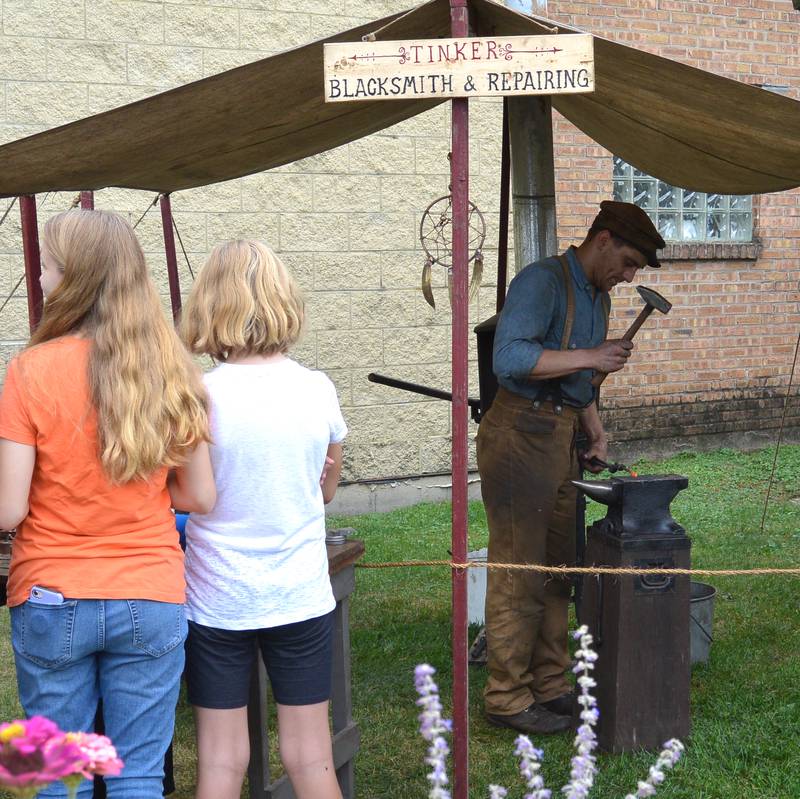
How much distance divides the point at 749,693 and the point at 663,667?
2.58 feet

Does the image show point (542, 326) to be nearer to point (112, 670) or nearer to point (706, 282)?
point (112, 670)

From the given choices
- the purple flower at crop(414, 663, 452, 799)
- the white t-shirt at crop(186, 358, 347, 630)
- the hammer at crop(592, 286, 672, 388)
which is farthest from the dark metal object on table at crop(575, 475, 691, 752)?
the purple flower at crop(414, 663, 452, 799)

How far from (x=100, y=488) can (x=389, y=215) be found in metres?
5.75

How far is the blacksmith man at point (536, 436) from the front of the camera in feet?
13.3

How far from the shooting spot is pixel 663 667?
3.84 meters

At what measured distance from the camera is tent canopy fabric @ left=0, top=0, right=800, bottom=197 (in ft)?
10.4

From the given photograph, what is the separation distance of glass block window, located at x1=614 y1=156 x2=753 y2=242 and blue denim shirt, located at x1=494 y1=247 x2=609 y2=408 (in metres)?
5.29

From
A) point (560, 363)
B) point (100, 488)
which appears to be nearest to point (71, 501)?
point (100, 488)

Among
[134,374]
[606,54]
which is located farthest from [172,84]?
[134,374]

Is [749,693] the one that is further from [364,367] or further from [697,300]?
[697,300]

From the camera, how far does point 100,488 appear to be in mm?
2326

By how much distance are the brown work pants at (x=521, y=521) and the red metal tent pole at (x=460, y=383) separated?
108cm

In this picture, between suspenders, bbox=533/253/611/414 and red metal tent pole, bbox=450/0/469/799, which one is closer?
red metal tent pole, bbox=450/0/469/799

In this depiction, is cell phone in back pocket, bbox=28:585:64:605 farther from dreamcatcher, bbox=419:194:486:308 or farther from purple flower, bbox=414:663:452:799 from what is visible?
dreamcatcher, bbox=419:194:486:308
